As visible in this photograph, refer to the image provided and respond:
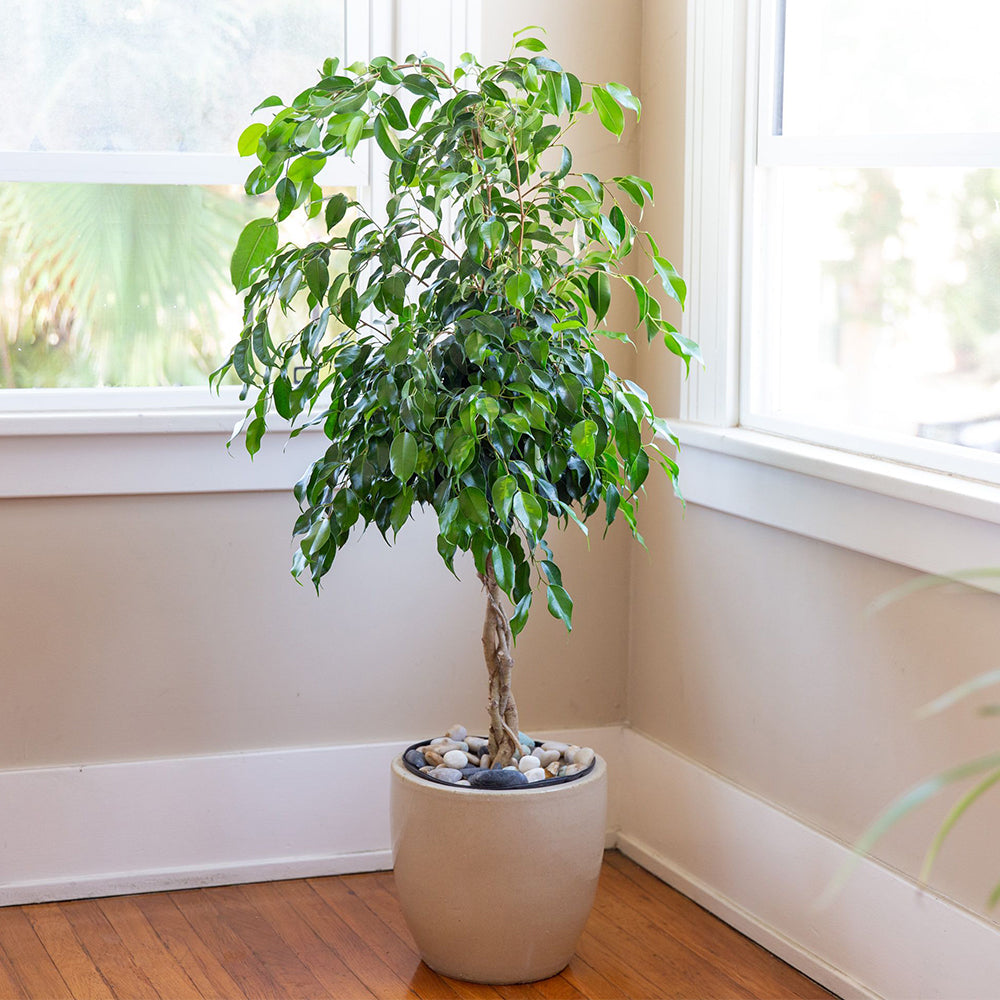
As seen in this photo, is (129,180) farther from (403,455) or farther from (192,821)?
(192,821)

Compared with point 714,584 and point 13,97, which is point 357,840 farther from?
point 13,97

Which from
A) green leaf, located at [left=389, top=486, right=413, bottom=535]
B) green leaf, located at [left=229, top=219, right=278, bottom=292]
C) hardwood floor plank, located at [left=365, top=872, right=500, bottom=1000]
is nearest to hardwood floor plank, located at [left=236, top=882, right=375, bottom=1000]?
hardwood floor plank, located at [left=365, top=872, right=500, bottom=1000]

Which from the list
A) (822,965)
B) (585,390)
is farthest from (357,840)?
(585,390)

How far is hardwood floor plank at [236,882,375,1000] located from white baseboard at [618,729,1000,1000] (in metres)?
0.74

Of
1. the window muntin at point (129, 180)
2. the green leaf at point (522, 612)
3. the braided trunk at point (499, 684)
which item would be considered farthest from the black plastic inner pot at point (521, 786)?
the window muntin at point (129, 180)

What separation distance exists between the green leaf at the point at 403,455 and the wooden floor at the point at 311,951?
0.93 meters

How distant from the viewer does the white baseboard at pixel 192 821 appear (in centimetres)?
253

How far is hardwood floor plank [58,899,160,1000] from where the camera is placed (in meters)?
2.18

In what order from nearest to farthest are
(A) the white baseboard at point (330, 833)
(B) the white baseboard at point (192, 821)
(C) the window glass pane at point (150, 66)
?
(A) the white baseboard at point (330, 833), (C) the window glass pane at point (150, 66), (B) the white baseboard at point (192, 821)

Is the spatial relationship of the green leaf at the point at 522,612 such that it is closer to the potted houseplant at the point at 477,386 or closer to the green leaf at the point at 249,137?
the potted houseplant at the point at 477,386

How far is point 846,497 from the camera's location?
2.12 meters

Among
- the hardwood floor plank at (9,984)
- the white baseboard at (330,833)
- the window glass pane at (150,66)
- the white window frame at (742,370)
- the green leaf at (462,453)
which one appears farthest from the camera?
the window glass pane at (150,66)

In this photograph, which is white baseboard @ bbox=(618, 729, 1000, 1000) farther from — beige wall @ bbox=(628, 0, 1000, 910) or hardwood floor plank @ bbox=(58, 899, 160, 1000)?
hardwood floor plank @ bbox=(58, 899, 160, 1000)

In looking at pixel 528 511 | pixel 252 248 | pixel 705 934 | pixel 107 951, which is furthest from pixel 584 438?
pixel 107 951
